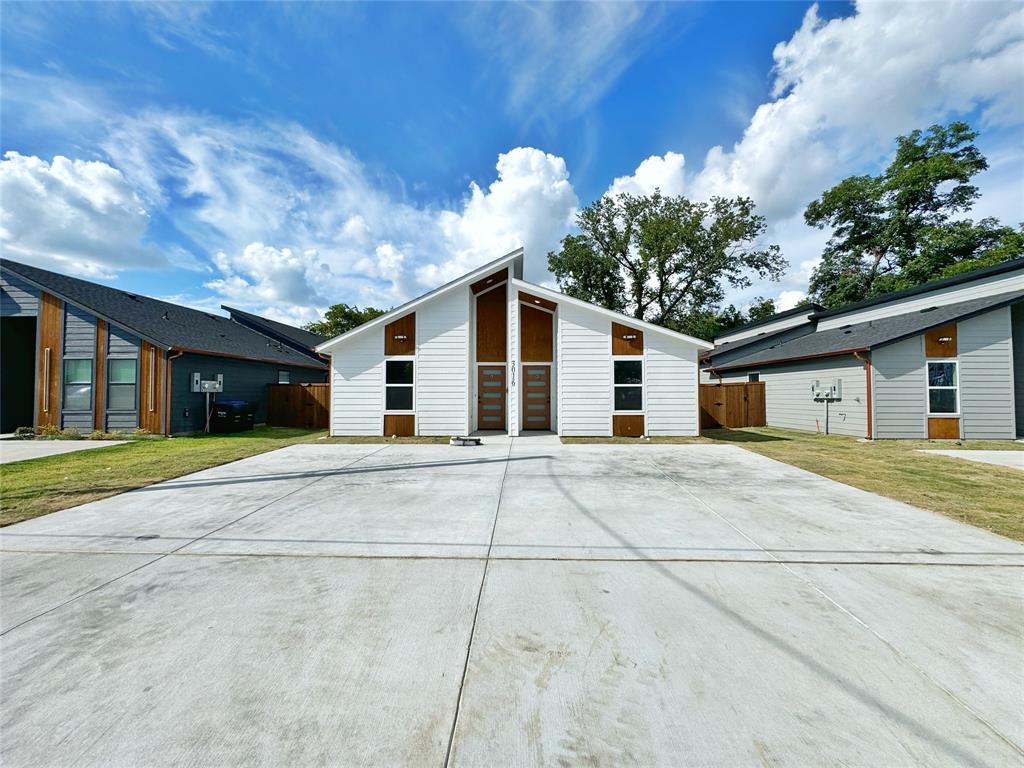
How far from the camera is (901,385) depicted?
11.9 meters

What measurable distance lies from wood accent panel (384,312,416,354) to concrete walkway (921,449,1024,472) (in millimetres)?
13061

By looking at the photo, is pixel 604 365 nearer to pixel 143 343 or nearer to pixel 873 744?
pixel 873 744

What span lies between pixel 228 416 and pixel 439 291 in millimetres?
8711

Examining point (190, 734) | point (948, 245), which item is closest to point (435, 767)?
point (190, 734)

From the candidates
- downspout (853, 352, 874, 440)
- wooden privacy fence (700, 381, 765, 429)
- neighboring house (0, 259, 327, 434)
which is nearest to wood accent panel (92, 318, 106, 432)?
neighboring house (0, 259, 327, 434)

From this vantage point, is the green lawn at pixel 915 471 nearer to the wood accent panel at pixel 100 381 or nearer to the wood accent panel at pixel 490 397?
the wood accent panel at pixel 490 397

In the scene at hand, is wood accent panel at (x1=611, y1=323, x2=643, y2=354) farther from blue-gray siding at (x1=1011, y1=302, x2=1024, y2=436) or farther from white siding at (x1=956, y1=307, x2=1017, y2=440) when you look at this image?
blue-gray siding at (x1=1011, y1=302, x2=1024, y2=436)

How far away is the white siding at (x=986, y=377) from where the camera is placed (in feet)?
38.5

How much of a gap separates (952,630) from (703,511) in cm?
240

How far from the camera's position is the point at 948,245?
22.7 m

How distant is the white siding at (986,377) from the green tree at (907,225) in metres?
14.0

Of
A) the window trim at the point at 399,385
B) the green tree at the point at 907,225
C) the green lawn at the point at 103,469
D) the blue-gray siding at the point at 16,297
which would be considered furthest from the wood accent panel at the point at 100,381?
the green tree at the point at 907,225

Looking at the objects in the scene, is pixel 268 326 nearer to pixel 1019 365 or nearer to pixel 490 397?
pixel 490 397

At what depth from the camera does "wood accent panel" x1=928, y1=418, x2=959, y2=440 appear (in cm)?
1180
